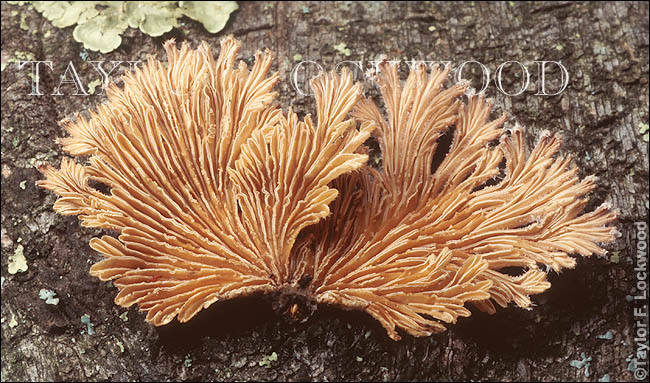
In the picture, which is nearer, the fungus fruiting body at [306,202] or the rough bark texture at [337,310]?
the fungus fruiting body at [306,202]

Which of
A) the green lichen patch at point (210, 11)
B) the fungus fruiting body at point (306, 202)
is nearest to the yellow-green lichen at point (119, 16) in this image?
the green lichen patch at point (210, 11)

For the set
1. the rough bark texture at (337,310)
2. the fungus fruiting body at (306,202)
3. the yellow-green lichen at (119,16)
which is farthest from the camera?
the yellow-green lichen at (119,16)

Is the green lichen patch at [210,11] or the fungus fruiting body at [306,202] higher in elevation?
the green lichen patch at [210,11]

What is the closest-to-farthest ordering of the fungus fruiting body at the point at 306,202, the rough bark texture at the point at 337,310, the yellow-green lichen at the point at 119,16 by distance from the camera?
1. the fungus fruiting body at the point at 306,202
2. the rough bark texture at the point at 337,310
3. the yellow-green lichen at the point at 119,16

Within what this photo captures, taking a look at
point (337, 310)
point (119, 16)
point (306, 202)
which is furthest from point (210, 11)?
point (337, 310)

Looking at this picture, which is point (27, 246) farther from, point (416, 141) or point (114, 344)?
point (416, 141)

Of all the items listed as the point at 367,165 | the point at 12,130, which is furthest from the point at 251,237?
the point at 12,130

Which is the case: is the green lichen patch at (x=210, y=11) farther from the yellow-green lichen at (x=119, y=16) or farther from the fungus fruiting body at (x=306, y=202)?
the fungus fruiting body at (x=306, y=202)
